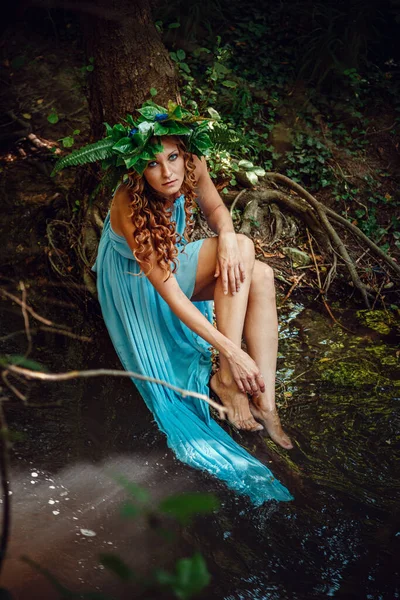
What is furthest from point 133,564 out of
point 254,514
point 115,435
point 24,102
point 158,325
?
point 24,102

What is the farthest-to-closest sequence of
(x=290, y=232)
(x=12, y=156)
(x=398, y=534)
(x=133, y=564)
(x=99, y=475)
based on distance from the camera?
(x=12, y=156)
(x=290, y=232)
(x=99, y=475)
(x=398, y=534)
(x=133, y=564)

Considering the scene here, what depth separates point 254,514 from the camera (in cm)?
225

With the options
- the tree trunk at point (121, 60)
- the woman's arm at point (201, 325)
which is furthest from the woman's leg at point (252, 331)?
the tree trunk at point (121, 60)

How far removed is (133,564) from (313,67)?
4.53 meters

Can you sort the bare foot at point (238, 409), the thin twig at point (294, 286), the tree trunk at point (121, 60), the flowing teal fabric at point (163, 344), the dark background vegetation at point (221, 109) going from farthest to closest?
the thin twig at point (294, 286)
the dark background vegetation at point (221, 109)
the tree trunk at point (121, 60)
the bare foot at point (238, 409)
the flowing teal fabric at point (163, 344)

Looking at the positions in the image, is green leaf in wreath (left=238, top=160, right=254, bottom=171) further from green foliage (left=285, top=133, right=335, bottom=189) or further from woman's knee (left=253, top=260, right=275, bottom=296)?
woman's knee (left=253, top=260, right=275, bottom=296)

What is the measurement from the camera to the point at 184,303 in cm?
271

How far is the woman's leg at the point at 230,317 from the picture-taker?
280 centimetres

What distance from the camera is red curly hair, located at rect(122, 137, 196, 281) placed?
2658 millimetres

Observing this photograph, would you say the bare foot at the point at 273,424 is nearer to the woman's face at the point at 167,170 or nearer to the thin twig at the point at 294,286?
the woman's face at the point at 167,170

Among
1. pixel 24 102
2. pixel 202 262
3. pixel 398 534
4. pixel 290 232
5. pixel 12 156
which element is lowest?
pixel 398 534

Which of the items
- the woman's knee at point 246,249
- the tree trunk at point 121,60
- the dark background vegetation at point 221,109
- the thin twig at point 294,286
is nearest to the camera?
the woman's knee at point 246,249

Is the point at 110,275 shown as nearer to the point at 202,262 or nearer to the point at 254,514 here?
the point at 202,262

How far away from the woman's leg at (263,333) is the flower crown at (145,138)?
2.15 ft
